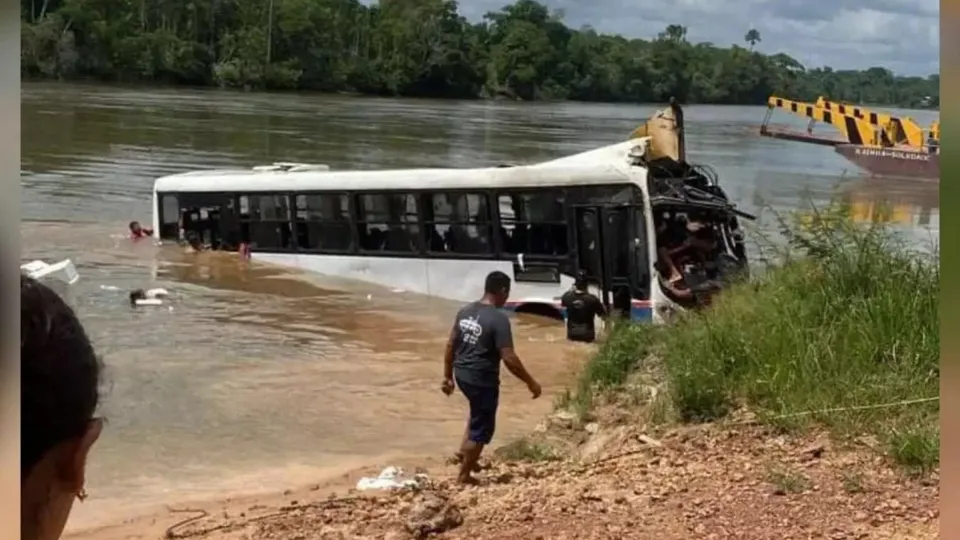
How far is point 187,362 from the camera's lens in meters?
9.46

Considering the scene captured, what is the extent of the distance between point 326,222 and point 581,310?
2.79 metres

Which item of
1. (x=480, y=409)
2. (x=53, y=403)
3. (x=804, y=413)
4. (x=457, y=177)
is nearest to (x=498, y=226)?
(x=457, y=177)

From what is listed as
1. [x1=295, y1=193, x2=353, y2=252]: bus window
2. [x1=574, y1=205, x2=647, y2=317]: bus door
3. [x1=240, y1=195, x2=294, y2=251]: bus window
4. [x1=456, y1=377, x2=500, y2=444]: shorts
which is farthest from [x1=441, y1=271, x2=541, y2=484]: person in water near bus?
[x1=240, y1=195, x2=294, y2=251]: bus window

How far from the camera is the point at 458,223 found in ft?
32.0

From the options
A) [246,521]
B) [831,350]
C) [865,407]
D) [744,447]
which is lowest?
[246,521]

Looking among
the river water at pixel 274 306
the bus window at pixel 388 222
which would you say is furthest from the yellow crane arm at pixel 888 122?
the bus window at pixel 388 222

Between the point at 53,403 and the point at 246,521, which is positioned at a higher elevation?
the point at 53,403

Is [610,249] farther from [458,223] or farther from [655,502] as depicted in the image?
[655,502]

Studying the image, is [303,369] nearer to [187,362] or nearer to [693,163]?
[187,362]

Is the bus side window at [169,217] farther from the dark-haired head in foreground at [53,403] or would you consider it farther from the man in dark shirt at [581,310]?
the dark-haired head in foreground at [53,403]

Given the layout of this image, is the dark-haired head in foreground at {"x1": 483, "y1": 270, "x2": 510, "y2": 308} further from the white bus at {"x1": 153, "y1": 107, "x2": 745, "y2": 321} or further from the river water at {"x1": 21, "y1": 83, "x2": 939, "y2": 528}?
Answer: the white bus at {"x1": 153, "y1": 107, "x2": 745, "y2": 321}

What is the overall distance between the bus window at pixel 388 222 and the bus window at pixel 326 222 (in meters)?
0.16

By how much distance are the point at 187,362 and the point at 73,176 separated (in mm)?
5727

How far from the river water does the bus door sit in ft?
2.21
